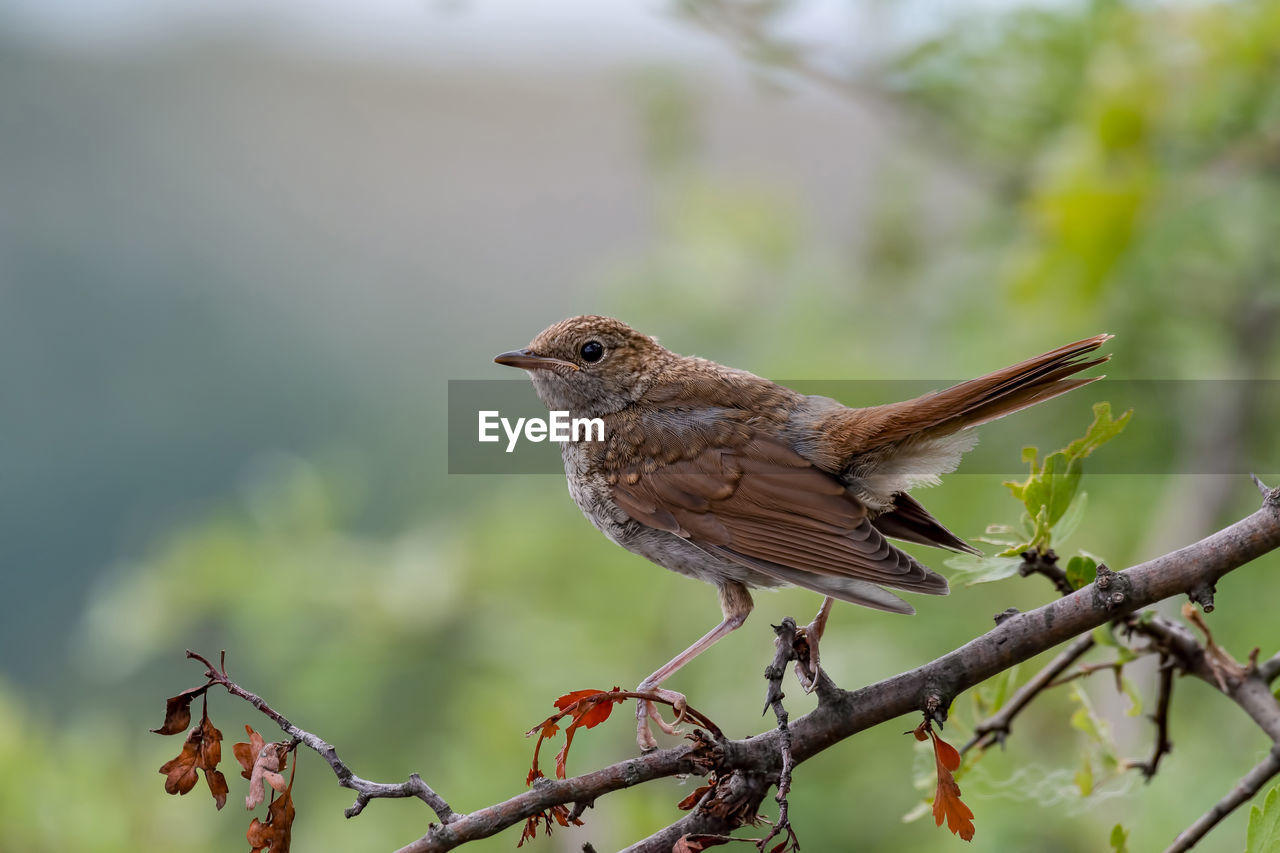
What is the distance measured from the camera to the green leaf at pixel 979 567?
43.2 inches

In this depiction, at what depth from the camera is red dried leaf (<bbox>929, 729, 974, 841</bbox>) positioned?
962mm

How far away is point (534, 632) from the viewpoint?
2.42 meters

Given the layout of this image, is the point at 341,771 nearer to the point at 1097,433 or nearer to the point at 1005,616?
the point at 1005,616

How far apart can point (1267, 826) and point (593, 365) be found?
97 centimetres

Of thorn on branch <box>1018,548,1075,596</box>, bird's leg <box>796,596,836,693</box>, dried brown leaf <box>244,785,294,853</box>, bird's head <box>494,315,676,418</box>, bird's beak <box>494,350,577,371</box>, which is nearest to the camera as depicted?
dried brown leaf <box>244,785,294,853</box>

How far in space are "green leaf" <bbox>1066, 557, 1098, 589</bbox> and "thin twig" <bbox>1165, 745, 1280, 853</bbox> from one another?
0.25m

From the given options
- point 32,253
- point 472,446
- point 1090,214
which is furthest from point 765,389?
point 32,253

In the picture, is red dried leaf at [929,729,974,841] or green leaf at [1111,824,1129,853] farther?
green leaf at [1111,824,1129,853]

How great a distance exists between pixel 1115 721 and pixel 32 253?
360 cm

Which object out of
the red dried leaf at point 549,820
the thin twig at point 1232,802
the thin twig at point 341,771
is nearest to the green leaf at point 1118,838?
the thin twig at point 1232,802

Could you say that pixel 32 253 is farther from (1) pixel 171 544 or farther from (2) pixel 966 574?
(2) pixel 966 574

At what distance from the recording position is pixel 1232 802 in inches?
44.6

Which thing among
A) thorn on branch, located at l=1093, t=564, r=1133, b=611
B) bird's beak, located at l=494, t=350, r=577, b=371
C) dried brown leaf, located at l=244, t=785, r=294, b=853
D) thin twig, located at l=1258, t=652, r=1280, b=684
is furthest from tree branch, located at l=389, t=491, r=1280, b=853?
bird's beak, located at l=494, t=350, r=577, b=371

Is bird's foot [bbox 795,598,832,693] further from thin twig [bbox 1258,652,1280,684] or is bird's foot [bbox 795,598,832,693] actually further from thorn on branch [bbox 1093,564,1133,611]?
thin twig [bbox 1258,652,1280,684]
